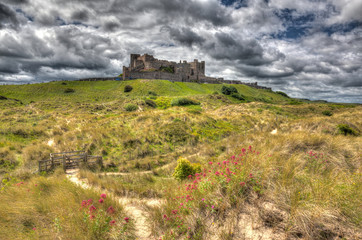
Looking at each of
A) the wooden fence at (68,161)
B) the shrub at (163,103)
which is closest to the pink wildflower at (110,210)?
the wooden fence at (68,161)

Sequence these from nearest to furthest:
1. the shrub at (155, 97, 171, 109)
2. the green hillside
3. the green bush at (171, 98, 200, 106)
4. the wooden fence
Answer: the wooden fence < the green bush at (171, 98, 200, 106) < the shrub at (155, 97, 171, 109) < the green hillside

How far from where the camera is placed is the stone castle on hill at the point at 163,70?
85.6 meters

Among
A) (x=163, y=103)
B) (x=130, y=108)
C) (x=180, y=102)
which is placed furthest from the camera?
(x=163, y=103)

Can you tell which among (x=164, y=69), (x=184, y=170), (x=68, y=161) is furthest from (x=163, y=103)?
(x=164, y=69)

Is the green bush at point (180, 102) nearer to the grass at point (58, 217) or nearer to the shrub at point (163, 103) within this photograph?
the shrub at point (163, 103)

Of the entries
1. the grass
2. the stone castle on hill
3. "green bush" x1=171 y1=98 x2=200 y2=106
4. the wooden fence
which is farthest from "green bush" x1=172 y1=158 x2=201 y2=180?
the stone castle on hill

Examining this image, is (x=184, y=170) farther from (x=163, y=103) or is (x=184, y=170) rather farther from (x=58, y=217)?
(x=163, y=103)

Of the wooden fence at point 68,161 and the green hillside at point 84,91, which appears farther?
the green hillside at point 84,91

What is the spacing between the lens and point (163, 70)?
96250 mm

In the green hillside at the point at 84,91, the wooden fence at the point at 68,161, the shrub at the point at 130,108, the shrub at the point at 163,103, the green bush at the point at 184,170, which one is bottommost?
the wooden fence at the point at 68,161

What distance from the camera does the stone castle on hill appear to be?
85.6 metres

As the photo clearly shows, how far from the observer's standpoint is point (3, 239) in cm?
349

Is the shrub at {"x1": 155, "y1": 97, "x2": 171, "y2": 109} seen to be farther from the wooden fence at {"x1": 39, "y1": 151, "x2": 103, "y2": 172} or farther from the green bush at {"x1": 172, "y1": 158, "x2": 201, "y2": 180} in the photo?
the green bush at {"x1": 172, "y1": 158, "x2": 201, "y2": 180}


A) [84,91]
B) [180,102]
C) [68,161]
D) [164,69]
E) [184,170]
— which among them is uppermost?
[164,69]
